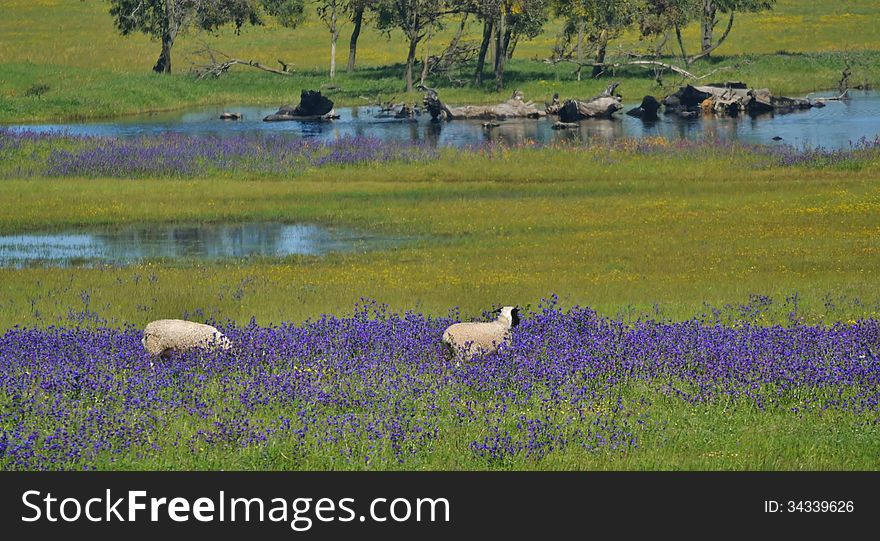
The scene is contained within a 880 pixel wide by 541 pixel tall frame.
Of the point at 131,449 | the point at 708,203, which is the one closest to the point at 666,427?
the point at 131,449

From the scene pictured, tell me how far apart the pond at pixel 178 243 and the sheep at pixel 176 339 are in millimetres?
13339

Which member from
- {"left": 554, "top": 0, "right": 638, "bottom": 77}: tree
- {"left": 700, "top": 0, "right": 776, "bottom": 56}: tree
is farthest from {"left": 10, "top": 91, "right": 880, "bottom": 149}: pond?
{"left": 700, "top": 0, "right": 776, "bottom": 56}: tree

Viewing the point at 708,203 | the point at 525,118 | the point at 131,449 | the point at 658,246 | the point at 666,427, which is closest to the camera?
the point at 131,449

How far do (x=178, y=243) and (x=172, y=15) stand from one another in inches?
2859

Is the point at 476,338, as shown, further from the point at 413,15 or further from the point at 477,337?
the point at 413,15

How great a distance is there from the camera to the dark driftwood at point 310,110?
7706 centimetres

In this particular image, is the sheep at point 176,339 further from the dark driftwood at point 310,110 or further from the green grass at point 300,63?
the green grass at point 300,63

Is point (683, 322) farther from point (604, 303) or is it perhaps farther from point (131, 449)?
point (131, 449)

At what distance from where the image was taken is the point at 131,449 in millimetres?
13336

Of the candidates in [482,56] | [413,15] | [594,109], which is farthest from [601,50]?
[594,109]

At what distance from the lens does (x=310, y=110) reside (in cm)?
7806

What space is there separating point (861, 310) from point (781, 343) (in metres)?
5.02

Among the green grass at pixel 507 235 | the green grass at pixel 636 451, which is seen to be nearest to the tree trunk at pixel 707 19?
the green grass at pixel 507 235

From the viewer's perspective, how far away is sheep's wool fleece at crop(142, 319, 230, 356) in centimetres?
1800
